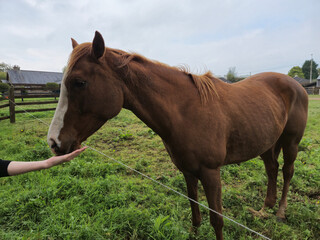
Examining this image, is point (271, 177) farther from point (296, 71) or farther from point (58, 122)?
point (296, 71)

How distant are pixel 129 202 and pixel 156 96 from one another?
191cm

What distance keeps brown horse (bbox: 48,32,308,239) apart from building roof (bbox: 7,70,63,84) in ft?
133

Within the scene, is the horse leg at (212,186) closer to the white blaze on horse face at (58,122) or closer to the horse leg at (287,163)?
the white blaze on horse face at (58,122)

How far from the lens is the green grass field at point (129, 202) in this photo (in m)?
2.20

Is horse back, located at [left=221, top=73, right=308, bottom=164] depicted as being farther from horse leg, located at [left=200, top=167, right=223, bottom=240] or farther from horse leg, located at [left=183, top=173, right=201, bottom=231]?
horse leg, located at [left=183, top=173, right=201, bottom=231]

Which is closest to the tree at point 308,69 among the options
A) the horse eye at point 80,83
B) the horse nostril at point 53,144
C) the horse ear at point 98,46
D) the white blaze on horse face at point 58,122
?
the horse ear at point 98,46

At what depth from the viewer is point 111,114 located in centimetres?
155

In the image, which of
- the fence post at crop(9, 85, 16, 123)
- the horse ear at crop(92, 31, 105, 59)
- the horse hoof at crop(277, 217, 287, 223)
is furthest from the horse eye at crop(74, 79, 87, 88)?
the fence post at crop(9, 85, 16, 123)

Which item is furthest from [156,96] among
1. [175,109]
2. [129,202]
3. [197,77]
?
[129,202]

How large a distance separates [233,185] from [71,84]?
321 cm

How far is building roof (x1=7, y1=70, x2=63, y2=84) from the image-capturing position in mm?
34781

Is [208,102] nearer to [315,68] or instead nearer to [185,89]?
[185,89]

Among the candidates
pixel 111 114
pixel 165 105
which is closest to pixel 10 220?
pixel 111 114

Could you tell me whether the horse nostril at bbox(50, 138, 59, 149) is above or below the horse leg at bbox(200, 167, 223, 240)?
above
